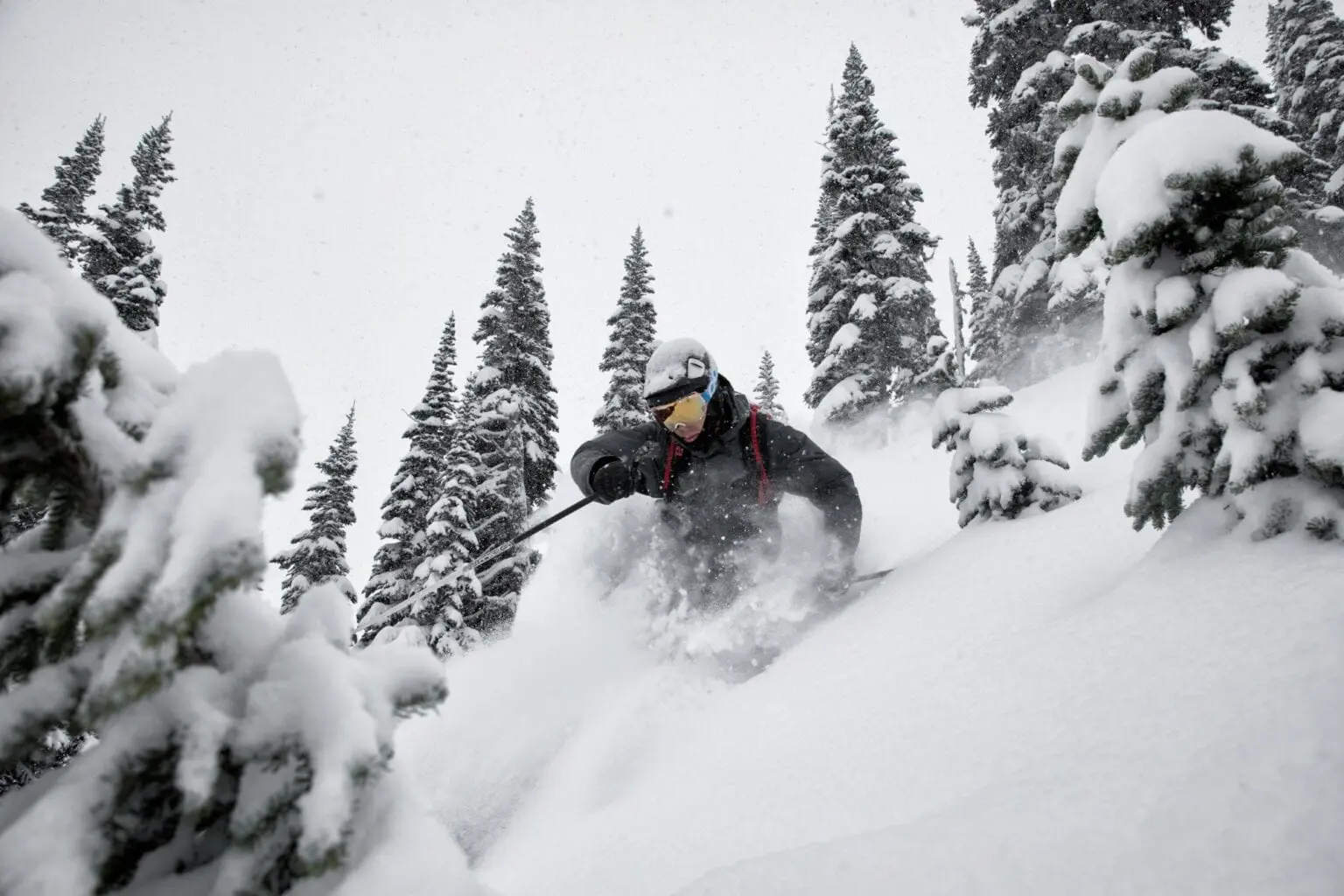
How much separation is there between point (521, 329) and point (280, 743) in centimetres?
2259

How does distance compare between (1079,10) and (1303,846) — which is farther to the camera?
(1079,10)

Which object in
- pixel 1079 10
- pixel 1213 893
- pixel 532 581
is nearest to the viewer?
pixel 1213 893

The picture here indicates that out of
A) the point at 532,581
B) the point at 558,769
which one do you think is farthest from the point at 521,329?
the point at 558,769

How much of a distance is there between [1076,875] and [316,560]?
886 inches

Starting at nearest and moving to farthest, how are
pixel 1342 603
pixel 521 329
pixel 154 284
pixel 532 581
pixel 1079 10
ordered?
1. pixel 1342 603
2. pixel 532 581
3. pixel 1079 10
4. pixel 154 284
5. pixel 521 329

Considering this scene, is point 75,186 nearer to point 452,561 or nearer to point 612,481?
point 452,561

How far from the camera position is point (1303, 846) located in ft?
3.50

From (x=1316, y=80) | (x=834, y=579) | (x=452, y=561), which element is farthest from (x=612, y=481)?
(x=1316, y=80)

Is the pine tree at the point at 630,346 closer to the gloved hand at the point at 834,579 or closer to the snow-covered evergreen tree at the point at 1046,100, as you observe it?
the snow-covered evergreen tree at the point at 1046,100

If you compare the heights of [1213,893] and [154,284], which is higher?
[154,284]

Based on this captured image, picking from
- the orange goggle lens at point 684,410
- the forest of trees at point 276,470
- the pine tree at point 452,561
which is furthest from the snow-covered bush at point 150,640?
the pine tree at point 452,561

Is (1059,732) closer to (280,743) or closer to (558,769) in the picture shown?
(280,743)

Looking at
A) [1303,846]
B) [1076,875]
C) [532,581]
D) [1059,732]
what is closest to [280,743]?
[1076,875]

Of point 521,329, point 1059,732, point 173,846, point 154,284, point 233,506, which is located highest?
point 154,284
